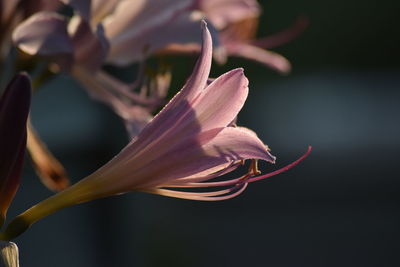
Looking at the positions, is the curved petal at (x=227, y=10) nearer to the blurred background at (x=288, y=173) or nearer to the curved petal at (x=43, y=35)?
the curved petal at (x=43, y=35)

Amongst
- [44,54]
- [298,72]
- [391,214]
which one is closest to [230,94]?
[44,54]

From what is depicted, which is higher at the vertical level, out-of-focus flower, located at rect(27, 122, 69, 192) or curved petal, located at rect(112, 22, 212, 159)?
curved petal, located at rect(112, 22, 212, 159)

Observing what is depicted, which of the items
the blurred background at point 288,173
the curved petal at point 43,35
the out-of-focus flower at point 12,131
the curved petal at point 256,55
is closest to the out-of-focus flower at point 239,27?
the curved petal at point 256,55

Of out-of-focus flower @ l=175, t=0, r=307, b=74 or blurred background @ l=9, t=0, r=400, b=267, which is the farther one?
blurred background @ l=9, t=0, r=400, b=267

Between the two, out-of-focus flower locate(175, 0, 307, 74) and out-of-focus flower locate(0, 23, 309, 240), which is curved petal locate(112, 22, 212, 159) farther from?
out-of-focus flower locate(175, 0, 307, 74)

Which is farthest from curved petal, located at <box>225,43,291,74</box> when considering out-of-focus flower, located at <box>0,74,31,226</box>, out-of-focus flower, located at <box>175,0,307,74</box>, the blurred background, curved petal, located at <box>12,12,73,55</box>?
the blurred background

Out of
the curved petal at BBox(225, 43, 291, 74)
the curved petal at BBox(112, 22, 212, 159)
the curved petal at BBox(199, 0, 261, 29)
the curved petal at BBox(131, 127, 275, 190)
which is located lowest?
the curved petal at BBox(225, 43, 291, 74)

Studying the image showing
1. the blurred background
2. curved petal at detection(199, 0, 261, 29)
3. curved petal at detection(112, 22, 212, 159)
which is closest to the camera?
curved petal at detection(112, 22, 212, 159)

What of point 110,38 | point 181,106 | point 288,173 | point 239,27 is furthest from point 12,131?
point 288,173
